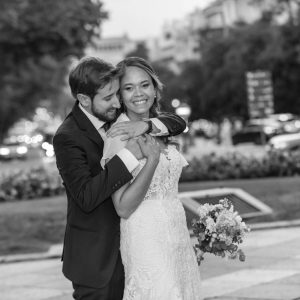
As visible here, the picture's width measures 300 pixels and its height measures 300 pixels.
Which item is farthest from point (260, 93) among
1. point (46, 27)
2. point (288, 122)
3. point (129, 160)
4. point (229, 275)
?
point (129, 160)

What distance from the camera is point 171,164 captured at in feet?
15.3

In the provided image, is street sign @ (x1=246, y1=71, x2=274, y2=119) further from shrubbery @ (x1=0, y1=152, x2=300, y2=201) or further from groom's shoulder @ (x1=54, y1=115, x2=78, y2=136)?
groom's shoulder @ (x1=54, y1=115, x2=78, y2=136)

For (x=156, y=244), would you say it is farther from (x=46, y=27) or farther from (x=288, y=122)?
(x=288, y=122)

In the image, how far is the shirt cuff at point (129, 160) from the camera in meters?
4.42

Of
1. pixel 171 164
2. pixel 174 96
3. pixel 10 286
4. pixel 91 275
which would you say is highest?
pixel 171 164

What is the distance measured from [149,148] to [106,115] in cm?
28

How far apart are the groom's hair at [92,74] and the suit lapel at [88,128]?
0.13 metres

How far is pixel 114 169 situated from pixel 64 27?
77.2 feet

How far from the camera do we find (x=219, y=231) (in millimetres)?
4781

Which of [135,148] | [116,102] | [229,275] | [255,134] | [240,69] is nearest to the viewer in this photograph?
[135,148]

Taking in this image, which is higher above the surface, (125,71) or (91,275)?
(125,71)

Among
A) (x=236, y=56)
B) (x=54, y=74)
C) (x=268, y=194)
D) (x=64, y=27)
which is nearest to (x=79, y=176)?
(x=268, y=194)

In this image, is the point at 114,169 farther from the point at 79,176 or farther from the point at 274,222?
the point at 274,222

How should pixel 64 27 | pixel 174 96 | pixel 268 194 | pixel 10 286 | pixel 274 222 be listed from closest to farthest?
1. pixel 10 286
2. pixel 274 222
3. pixel 268 194
4. pixel 64 27
5. pixel 174 96
